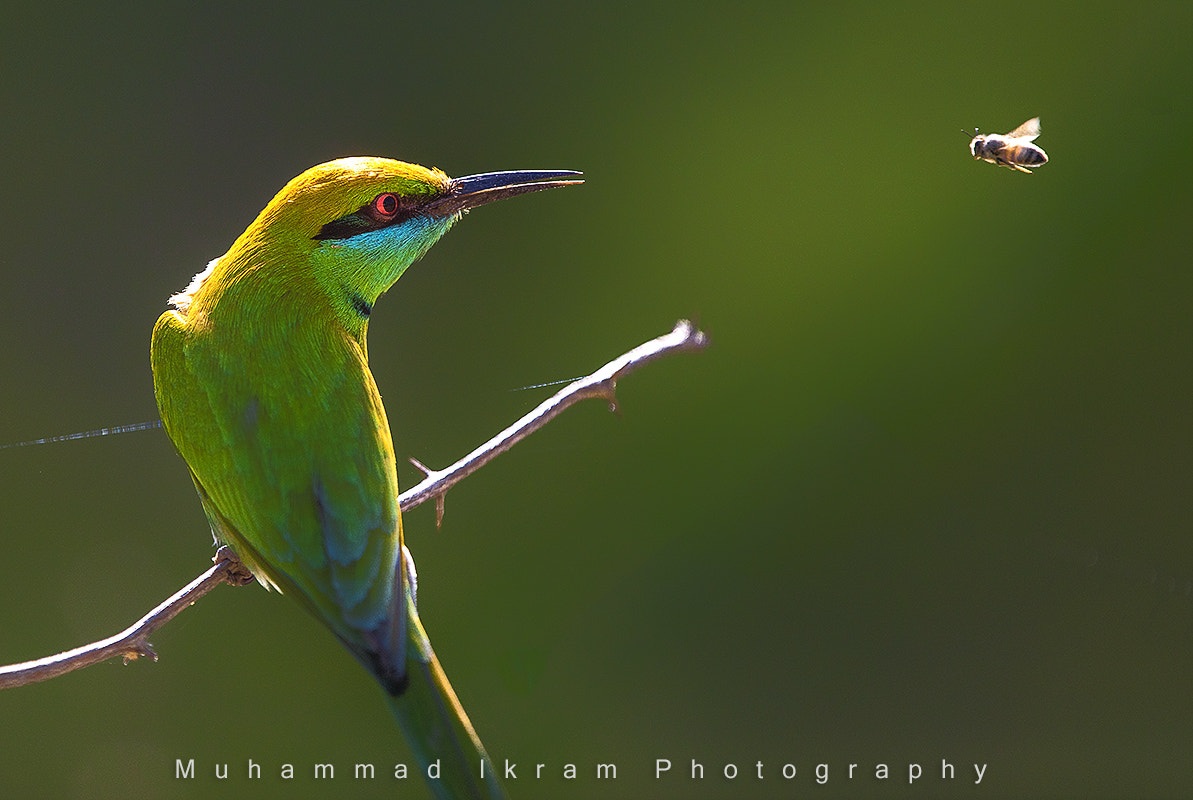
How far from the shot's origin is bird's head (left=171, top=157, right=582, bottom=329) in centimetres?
88

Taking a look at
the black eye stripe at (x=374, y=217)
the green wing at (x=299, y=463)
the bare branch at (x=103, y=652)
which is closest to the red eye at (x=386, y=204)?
the black eye stripe at (x=374, y=217)

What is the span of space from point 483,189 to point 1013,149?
582mm

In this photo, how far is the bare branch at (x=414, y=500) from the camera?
755 mm

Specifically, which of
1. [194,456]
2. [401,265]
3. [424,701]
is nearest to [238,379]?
[194,456]

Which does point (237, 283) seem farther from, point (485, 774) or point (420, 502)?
point (485, 774)

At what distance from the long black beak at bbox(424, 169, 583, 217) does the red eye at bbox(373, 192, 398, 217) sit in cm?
3

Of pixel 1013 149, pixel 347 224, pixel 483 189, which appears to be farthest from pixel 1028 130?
pixel 347 224

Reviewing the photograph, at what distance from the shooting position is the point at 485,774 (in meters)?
0.73

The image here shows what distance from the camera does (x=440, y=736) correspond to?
73cm

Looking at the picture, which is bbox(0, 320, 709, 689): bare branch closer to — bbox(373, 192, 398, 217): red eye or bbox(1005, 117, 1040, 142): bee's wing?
bbox(373, 192, 398, 217): red eye

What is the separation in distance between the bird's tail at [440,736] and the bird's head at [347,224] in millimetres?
327

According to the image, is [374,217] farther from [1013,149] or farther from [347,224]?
[1013,149]

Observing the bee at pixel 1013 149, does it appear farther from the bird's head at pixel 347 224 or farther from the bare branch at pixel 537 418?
the bird's head at pixel 347 224

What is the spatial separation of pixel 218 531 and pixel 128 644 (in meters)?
0.18
